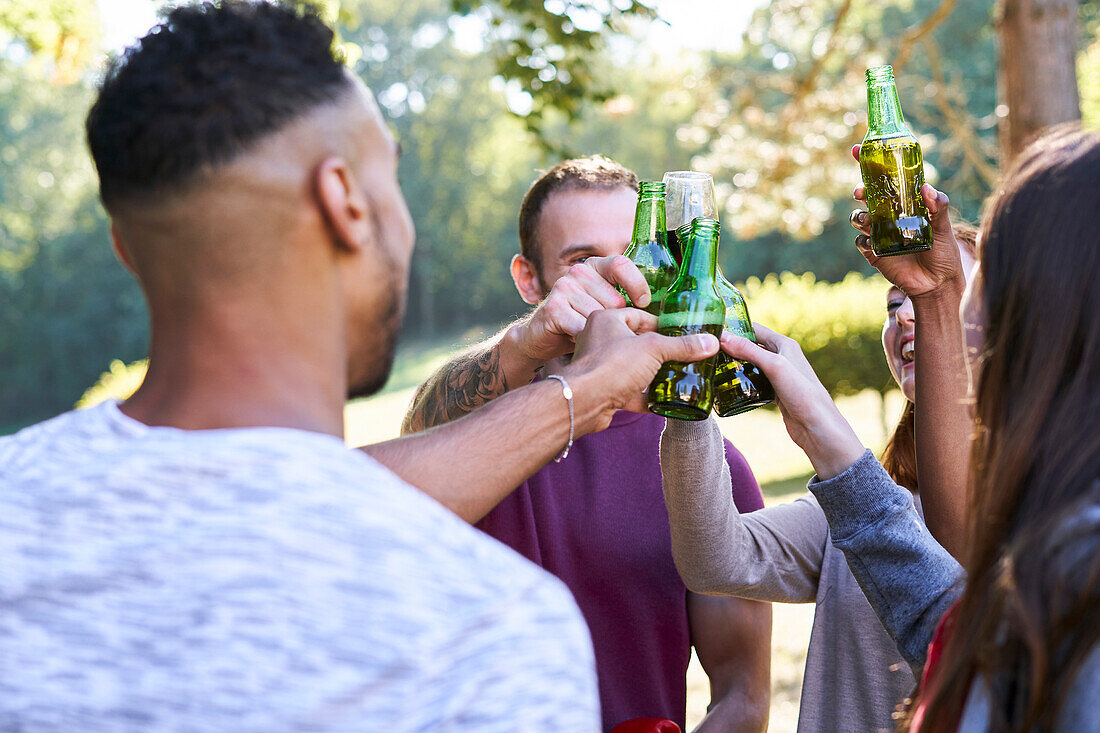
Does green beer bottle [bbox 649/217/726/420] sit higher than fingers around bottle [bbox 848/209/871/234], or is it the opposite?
fingers around bottle [bbox 848/209/871/234]

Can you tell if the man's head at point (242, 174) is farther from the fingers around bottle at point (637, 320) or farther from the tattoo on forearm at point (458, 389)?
the tattoo on forearm at point (458, 389)

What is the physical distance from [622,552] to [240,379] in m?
1.47

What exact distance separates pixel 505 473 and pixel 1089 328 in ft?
3.29

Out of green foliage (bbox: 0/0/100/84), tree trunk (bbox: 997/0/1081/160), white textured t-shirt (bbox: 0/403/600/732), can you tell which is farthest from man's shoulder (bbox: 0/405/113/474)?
green foliage (bbox: 0/0/100/84)

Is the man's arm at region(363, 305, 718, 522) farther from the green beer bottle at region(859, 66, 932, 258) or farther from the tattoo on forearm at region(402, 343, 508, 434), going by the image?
the green beer bottle at region(859, 66, 932, 258)

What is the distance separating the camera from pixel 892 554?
Result: 1.94 meters

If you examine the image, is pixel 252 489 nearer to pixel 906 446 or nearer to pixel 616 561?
pixel 616 561

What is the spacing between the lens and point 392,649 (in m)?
1.16

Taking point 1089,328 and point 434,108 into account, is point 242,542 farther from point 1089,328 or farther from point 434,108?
point 434,108

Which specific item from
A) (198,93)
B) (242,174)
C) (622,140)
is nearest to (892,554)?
(242,174)

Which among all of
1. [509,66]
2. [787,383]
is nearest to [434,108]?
[509,66]

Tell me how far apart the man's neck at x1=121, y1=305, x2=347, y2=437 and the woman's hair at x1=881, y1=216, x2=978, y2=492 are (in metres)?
1.91

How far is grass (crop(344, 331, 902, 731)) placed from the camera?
6520 mm

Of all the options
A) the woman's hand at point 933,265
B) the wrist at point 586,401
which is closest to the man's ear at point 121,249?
the wrist at point 586,401
